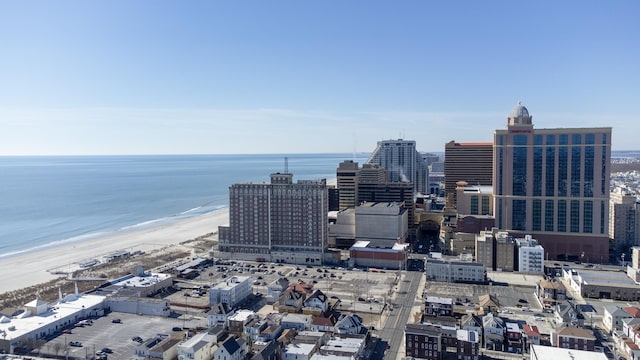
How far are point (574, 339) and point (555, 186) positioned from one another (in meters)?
48.6

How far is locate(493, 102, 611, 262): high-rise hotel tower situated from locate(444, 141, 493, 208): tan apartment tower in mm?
46908

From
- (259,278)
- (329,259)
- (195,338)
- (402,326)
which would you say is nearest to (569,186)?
(329,259)

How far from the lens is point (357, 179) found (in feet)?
391

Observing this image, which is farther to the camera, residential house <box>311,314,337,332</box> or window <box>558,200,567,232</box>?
window <box>558,200,567,232</box>

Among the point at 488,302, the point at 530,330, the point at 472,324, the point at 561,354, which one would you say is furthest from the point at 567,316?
the point at 472,324

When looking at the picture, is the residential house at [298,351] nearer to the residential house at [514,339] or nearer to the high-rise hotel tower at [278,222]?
the residential house at [514,339]

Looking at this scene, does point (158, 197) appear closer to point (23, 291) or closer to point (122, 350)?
point (23, 291)

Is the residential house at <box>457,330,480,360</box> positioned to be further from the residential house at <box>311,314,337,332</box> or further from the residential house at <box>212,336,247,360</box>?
the residential house at <box>212,336,247,360</box>

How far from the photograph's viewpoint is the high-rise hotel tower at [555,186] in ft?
268

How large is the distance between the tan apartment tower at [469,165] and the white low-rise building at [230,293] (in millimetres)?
88180

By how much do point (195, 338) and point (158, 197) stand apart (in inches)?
6048

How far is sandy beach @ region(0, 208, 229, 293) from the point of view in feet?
244

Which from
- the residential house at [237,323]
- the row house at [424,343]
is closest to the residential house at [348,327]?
the row house at [424,343]

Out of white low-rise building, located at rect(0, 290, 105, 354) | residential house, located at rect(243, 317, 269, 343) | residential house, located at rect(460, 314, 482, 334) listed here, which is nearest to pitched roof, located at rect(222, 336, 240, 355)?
residential house, located at rect(243, 317, 269, 343)
